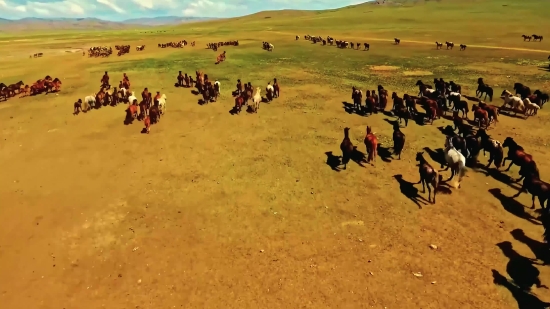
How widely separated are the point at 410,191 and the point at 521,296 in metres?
5.28

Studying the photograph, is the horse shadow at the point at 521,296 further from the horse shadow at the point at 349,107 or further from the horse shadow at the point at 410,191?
the horse shadow at the point at 349,107

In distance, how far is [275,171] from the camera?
49.4 ft

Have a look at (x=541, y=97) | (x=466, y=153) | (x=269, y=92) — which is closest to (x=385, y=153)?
(x=466, y=153)

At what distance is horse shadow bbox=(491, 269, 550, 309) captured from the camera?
27.3 ft

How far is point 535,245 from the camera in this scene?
1038 centimetres

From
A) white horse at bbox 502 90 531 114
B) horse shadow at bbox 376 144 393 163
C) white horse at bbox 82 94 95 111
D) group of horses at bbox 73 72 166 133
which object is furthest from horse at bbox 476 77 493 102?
white horse at bbox 82 94 95 111

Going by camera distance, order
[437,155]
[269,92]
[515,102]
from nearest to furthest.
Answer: [437,155] < [515,102] < [269,92]

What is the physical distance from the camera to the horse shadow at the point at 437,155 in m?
15.7

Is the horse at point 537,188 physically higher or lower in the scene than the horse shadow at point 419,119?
lower

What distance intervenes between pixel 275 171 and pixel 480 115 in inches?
462

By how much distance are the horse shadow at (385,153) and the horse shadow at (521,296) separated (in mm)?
7295

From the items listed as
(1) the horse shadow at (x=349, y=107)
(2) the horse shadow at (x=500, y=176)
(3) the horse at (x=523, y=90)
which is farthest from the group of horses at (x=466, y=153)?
(3) the horse at (x=523, y=90)

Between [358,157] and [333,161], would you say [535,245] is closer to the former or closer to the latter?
[358,157]

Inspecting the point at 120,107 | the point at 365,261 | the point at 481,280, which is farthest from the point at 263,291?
the point at 120,107
